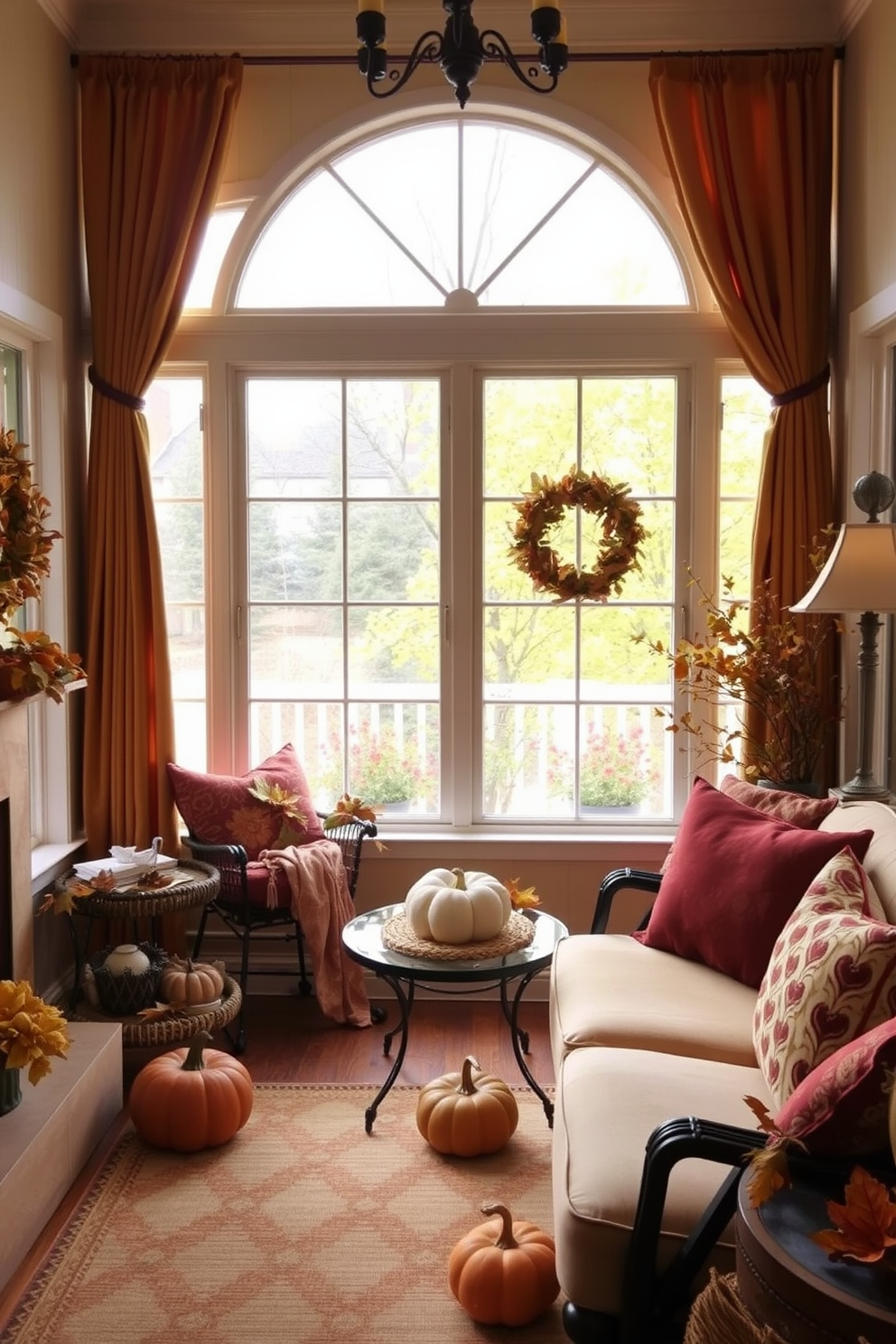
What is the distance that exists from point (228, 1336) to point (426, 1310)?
1.32ft

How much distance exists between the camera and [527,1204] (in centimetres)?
288

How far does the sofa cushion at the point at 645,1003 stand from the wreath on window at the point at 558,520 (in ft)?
4.69

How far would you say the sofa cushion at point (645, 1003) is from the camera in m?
2.63

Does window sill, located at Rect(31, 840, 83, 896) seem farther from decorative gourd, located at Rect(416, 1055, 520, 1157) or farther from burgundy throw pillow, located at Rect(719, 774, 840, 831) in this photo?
burgundy throw pillow, located at Rect(719, 774, 840, 831)

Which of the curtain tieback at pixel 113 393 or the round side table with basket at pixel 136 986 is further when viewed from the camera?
the curtain tieback at pixel 113 393

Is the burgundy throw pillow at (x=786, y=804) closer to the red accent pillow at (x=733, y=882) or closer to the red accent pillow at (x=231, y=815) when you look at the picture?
the red accent pillow at (x=733, y=882)

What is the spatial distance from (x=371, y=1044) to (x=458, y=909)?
101cm

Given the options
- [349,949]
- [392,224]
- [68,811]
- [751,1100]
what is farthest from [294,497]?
[751,1100]

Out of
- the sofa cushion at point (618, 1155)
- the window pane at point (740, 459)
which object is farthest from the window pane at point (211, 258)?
the sofa cushion at point (618, 1155)

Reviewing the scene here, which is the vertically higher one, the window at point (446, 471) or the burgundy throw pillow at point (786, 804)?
the window at point (446, 471)

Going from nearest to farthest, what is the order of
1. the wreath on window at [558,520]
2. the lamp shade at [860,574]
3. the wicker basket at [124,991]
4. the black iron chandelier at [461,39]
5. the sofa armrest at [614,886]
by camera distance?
the black iron chandelier at [461,39] → the lamp shade at [860,574] → the sofa armrest at [614,886] → the wicker basket at [124,991] → the wreath on window at [558,520]

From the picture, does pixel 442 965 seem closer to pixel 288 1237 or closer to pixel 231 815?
pixel 288 1237

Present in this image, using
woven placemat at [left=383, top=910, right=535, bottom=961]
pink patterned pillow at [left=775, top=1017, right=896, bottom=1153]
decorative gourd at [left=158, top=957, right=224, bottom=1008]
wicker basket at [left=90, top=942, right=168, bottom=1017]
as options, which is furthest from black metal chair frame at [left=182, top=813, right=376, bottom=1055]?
pink patterned pillow at [left=775, top=1017, right=896, bottom=1153]

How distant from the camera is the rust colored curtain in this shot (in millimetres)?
4117
